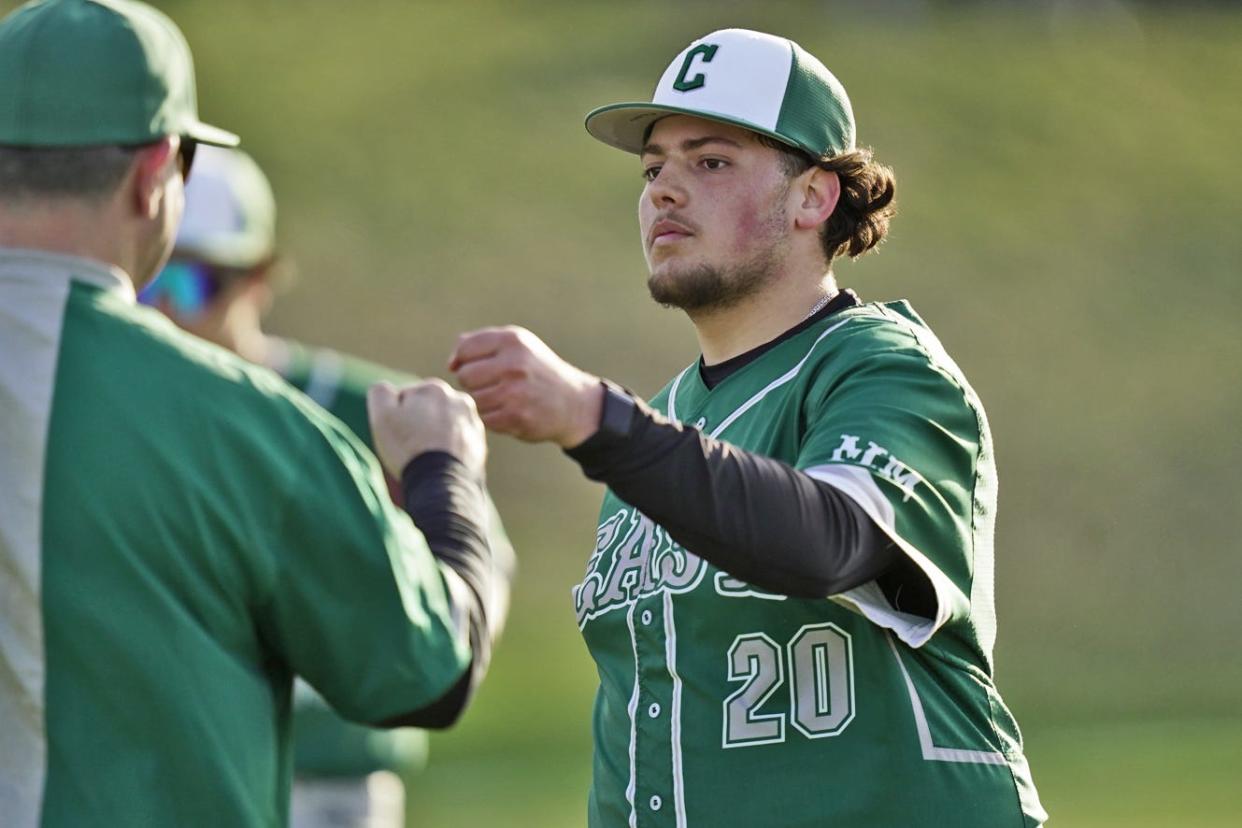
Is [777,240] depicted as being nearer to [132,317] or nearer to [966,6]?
[132,317]

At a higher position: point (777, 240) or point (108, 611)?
point (777, 240)

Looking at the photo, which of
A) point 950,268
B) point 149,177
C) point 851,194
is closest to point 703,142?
point 851,194

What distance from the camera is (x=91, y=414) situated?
2598 mm

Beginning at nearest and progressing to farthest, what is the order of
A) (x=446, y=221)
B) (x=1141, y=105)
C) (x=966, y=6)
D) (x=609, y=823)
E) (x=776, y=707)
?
(x=776, y=707) < (x=609, y=823) < (x=446, y=221) < (x=1141, y=105) < (x=966, y=6)

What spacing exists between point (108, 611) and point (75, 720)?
0.16m

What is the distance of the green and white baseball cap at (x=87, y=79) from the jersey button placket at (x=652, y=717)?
1374 mm

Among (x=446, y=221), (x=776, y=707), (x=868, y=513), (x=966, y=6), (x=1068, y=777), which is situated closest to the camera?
(x=868, y=513)

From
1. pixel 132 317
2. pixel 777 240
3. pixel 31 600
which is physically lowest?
pixel 31 600

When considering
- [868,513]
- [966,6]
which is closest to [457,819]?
[868,513]

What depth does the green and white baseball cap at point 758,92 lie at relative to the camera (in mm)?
3939

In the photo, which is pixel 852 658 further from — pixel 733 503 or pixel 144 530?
pixel 144 530

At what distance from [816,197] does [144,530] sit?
6.50 ft

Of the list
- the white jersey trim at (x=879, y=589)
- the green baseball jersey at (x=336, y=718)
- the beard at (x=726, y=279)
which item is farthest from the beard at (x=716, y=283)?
the green baseball jersey at (x=336, y=718)

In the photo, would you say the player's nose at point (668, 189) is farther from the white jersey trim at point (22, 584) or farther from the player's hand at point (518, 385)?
the white jersey trim at point (22, 584)
